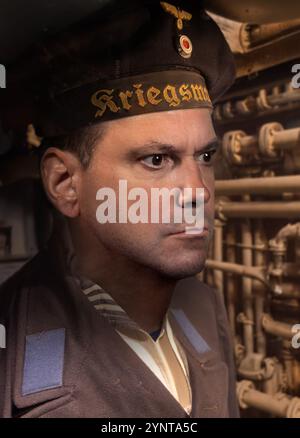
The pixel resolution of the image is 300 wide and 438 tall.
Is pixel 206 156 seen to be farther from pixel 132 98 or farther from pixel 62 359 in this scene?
pixel 62 359

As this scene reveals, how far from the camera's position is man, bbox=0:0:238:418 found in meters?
0.86

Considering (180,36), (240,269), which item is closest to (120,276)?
(240,269)

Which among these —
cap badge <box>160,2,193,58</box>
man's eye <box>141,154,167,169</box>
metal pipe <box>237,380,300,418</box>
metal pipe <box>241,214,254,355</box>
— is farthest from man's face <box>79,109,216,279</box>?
metal pipe <box>237,380,300,418</box>

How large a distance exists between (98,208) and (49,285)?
0.58ft

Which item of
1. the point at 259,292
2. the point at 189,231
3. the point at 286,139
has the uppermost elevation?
the point at 286,139

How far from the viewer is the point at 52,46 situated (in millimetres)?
875

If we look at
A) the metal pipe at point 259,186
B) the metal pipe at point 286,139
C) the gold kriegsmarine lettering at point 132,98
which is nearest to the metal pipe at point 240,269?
the metal pipe at point 259,186

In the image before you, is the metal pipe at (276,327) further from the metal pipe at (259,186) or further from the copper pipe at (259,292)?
the metal pipe at (259,186)

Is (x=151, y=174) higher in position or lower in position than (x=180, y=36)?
lower

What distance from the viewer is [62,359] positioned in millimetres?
867

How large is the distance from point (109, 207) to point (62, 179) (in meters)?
0.10

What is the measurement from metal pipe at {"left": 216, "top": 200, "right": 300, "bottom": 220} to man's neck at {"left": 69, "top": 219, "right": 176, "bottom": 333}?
0.23 metres

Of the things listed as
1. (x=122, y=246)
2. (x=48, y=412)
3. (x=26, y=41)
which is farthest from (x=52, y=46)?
(x=48, y=412)

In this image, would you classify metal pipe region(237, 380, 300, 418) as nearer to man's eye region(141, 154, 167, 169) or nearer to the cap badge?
man's eye region(141, 154, 167, 169)
